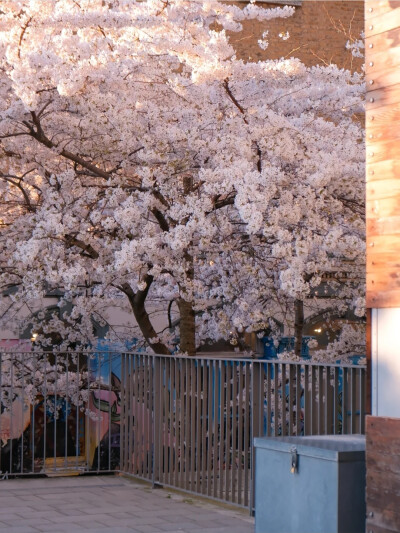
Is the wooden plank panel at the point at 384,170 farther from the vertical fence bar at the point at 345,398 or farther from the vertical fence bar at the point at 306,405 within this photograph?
the vertical fence bar at the point at 306,405

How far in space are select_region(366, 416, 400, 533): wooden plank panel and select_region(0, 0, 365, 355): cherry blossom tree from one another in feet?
15.1

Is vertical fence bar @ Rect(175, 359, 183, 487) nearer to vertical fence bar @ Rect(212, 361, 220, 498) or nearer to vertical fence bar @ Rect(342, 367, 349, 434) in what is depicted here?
vertical fence bar @ Rect(212, 361, 220, 498)

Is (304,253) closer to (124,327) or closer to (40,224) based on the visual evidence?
(40,224)

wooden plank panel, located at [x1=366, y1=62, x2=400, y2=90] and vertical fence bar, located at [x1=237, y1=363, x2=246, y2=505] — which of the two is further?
vertical fence bar, located at [x1=237, y1=363, x2=246, y2=505]

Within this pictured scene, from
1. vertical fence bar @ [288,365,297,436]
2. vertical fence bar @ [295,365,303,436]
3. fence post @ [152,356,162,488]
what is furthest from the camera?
fence post @ [152,356,162,488]

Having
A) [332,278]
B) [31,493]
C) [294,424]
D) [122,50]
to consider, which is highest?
[122,50]

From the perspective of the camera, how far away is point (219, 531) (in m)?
10.0

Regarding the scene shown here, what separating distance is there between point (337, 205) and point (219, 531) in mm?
4609

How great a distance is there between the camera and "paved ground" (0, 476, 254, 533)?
10.2 m

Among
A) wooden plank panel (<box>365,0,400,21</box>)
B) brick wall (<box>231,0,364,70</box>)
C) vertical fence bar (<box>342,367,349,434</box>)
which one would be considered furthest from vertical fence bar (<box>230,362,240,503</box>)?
brick wall (<box>231,0,364,70</box>)

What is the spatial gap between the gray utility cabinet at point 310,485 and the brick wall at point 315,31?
57.5 ft

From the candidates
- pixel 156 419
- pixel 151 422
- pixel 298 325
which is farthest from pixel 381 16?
pixel 298 325

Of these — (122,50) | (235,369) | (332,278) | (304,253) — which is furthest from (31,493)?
(332,278)

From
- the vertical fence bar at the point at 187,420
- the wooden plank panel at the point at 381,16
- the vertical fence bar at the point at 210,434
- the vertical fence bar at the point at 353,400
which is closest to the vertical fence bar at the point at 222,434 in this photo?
the vertical fence bar at the point at 210,434
